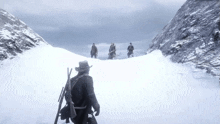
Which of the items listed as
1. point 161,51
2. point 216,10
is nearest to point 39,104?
point 161,51

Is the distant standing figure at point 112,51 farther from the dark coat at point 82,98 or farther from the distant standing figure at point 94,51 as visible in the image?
the dark coat at point 82,98

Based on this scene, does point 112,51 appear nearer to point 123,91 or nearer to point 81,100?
point 123,91

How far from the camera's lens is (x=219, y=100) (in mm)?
6262

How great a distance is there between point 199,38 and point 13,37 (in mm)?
12808

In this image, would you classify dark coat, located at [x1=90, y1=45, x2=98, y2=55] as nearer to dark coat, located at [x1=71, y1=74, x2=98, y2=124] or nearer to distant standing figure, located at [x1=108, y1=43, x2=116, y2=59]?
distant standing figure, located at [x1=108, y1=43, x2=116, y2=59]

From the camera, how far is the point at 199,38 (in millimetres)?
9875

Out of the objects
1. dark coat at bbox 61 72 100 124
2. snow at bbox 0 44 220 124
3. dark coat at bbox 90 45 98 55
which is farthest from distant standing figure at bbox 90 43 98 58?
dark coat at bbox 61 72 100 124

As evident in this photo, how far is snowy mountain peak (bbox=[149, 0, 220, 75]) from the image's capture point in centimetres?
832

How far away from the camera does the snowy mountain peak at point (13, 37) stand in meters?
11.1

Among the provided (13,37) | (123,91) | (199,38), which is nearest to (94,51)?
(13,37)

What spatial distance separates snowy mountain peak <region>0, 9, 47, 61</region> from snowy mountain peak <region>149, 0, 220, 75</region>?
34.6 feet

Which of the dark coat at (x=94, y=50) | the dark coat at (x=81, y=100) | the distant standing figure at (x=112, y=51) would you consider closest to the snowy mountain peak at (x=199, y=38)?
the distant standing figure at (x=112, y=51)

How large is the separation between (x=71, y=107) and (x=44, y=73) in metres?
7.51

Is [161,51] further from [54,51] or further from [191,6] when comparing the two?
[54,51]
